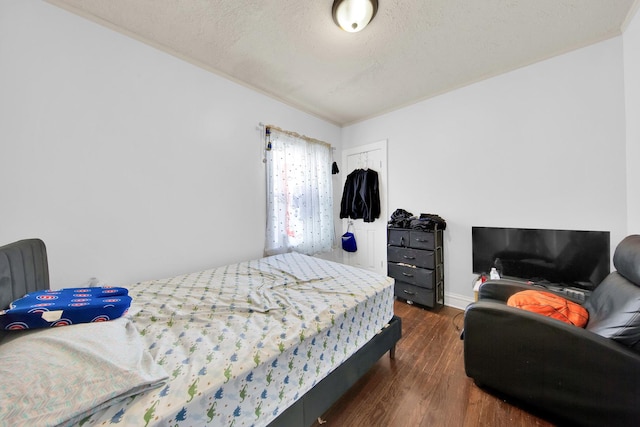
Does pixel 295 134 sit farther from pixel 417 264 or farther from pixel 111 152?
pixel 417 264

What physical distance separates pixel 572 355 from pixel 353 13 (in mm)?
2376

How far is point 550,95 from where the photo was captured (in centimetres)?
208

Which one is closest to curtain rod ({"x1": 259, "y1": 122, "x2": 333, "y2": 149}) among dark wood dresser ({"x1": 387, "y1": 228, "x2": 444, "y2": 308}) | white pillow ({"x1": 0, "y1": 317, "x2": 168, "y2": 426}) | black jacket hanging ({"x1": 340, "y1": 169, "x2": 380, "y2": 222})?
black jacket hanging ({"x1": 340, "y1": 169, "x2": 380, "y2": 222})

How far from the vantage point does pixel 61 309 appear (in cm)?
90

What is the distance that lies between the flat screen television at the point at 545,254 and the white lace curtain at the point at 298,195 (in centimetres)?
190

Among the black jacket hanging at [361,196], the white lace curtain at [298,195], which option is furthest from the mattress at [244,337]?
the black jacket hanging at [361,196]

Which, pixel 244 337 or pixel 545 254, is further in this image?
pixel 545 254

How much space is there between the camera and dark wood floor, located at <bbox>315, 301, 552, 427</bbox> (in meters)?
1.29

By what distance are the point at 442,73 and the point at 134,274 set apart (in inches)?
136

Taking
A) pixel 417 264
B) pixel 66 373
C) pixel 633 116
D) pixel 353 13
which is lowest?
pixel 417 264

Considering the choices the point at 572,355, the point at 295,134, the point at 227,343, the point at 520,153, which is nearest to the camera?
the point at 227,343

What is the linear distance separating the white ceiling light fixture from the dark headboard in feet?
7.37

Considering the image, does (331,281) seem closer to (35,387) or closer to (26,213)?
(35,387)

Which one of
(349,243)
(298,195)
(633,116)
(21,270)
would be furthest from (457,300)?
(21,270)
